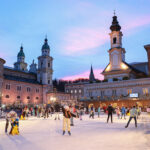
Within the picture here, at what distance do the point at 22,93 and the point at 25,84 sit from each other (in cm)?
352

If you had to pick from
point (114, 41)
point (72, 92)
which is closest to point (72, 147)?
point (114, 41)

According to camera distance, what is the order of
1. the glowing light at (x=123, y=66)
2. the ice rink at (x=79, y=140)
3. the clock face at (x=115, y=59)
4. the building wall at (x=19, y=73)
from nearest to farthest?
the ice rink at (x=79, y=140) < the glowing light at (x=123, y=66) < the clock face at (x=115, y=59) < the building wall at (x=19, y=73)

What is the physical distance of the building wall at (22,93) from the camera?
5447 cm

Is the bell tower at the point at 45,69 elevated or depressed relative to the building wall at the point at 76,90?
elevated

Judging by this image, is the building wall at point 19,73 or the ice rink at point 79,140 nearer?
the ice rink at point 79,140

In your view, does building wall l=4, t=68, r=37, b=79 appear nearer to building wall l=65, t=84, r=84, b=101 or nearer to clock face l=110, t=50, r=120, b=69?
building wall l=65, t=84, r=84, b=101

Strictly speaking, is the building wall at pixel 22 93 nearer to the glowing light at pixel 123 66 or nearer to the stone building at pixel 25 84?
the stone building at pixel 25 84

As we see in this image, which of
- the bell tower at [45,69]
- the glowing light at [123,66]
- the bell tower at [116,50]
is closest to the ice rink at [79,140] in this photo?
the glowing light at [123,66]

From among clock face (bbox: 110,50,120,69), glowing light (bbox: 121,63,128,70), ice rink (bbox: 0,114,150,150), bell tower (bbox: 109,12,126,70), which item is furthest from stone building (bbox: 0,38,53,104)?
ice rink (bbox: 0,114,150,150)

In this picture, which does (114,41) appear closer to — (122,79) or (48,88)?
(122,79)

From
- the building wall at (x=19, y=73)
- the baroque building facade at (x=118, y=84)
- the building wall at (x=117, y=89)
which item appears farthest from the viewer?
the building wall at (x=19, y=73)

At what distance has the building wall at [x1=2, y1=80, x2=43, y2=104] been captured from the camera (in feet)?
179

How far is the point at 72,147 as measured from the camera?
6527 millimetres

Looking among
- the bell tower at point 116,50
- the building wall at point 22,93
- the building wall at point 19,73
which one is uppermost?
the bell tower at point 116,50
